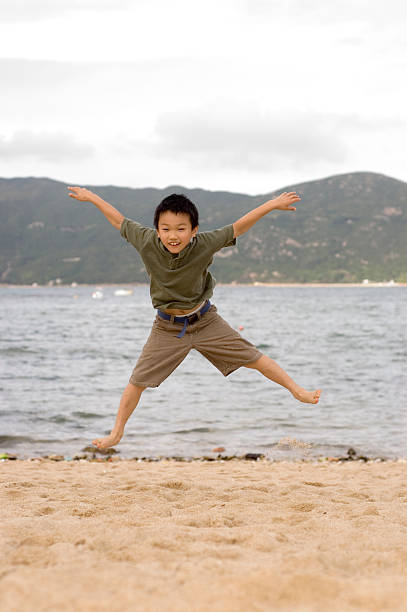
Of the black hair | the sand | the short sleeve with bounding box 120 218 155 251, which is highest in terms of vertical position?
the black hair

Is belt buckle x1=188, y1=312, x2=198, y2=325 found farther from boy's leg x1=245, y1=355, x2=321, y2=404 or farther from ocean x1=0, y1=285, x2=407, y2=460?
ocean x1=0, y1=285, x2=407, y2=460

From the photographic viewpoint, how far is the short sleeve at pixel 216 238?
5.15 metres

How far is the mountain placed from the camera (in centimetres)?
12594

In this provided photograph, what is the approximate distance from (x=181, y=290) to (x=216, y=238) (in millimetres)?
552

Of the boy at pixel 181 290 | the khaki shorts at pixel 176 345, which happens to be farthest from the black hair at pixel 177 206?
the khaki shorts at pixel 176 345

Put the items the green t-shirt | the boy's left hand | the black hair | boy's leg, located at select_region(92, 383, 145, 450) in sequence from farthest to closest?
boy's leg, located at select_region(92, 383, 145, 450), the boy's left hand, the green t-shirt, the black hair

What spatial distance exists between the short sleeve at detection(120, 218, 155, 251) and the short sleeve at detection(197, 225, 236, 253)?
45 centimetres

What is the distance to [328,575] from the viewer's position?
294 centimetres

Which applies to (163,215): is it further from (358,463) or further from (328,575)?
(358,463)

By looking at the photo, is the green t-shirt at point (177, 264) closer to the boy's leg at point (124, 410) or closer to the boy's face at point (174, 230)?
the boy's face at point (174, 230)

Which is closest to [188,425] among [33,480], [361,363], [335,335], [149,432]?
[149,432]

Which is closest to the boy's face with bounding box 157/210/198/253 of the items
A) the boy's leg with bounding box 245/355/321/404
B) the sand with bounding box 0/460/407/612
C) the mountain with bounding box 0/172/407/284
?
the boy's leg with bounding box 245/355/321/404

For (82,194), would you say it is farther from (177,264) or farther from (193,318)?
(193,318)

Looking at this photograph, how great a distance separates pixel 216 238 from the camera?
517 cm
